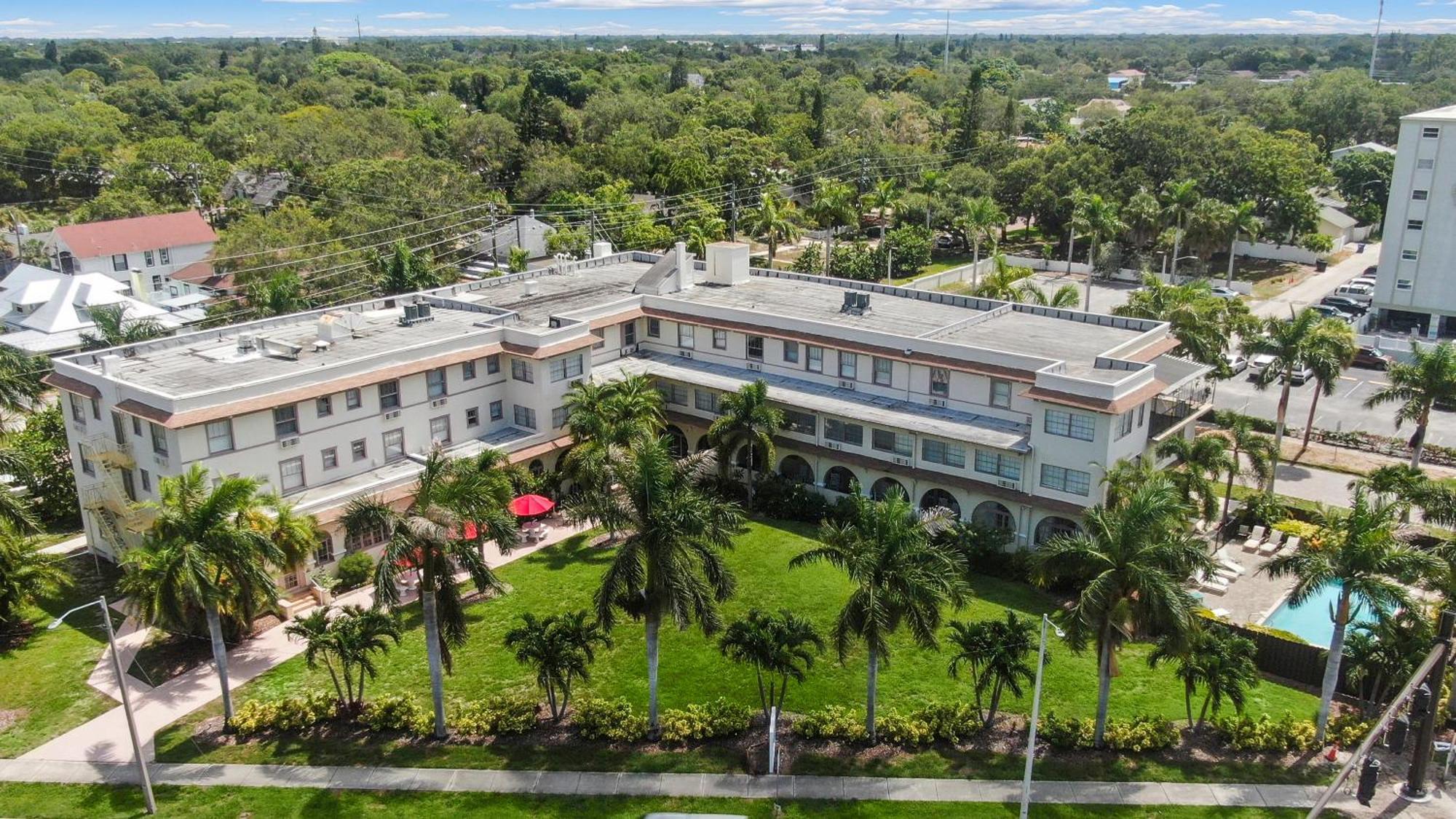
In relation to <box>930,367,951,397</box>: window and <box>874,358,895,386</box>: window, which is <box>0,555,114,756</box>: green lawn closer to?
<box>874,358,895,386</box>: window

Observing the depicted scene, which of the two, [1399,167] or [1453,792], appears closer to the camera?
[1453,792]

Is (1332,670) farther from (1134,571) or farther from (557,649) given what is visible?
(557,649)

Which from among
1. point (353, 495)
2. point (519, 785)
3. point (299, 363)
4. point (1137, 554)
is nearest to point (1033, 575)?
point (1137, 554)

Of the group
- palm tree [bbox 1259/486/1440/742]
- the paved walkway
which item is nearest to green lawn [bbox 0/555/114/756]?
the paved walkway

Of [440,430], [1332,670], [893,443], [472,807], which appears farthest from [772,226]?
[472,807]

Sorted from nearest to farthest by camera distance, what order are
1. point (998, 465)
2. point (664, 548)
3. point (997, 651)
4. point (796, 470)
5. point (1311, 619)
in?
point (664, 548) < point (997, 651) < point (1311, 619) < point (998, 465) < point (796, 470)

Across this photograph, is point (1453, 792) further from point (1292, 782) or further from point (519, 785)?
point (519, 785)
